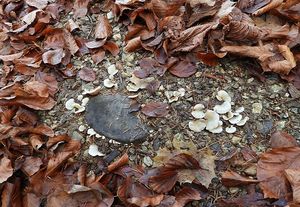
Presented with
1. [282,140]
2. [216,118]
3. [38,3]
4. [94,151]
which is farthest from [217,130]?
[38,3]

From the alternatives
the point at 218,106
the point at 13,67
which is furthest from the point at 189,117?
the point at 13,67

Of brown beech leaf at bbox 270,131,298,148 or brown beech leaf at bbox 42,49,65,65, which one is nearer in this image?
brown beech leaf at bbox 270,131,298,148

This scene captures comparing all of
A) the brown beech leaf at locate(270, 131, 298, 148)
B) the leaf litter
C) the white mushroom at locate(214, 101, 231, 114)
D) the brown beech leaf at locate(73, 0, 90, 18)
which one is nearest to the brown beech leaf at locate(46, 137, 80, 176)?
the leaf litter

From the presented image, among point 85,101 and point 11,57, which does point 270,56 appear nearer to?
point 85,101

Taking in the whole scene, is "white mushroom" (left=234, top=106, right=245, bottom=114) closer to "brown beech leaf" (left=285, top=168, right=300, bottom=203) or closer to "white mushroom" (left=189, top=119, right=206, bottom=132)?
"white mushroom" (left=189, top=119, right=206, bottom=132)

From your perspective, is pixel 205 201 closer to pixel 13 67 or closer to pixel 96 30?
pixel 96 30
